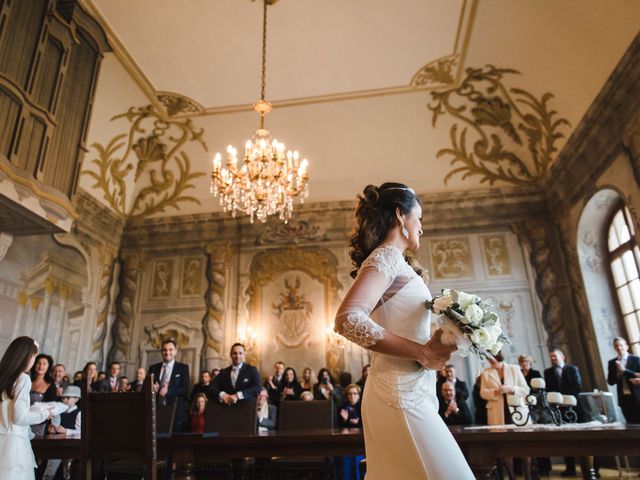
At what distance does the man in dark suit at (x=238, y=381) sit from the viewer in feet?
16.8

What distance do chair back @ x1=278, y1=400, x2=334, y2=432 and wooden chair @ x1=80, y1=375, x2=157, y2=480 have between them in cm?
163

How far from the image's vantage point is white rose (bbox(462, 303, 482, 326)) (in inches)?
59.9

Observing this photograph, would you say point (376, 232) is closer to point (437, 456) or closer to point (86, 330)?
point (437, 456)

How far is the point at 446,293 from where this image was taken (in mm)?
1584

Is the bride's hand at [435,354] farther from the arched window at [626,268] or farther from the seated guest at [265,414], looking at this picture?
the arched window at [626,268]

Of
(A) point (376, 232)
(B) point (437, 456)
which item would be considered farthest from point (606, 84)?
(B) point (437, 456)

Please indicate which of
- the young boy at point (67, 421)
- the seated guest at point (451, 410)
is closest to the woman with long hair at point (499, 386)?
the seated guest at point (451, 410)

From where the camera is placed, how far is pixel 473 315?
1.53 m

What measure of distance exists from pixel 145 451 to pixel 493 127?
8.24 meters

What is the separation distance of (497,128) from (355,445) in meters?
7.54

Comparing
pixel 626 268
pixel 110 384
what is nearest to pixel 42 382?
pixel 110 384

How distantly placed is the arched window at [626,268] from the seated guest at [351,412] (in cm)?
443

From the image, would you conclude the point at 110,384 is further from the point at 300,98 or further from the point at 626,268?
the point at 626,268

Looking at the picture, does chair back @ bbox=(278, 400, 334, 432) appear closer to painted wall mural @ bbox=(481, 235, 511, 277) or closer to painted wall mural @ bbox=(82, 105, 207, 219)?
painted wall mural @ bbox=(481, 235, 511, 277)
